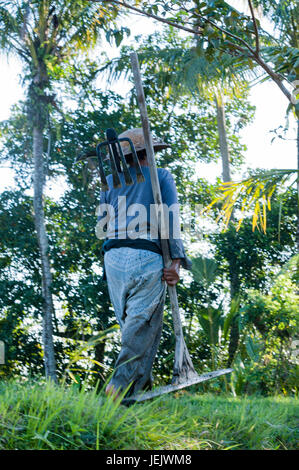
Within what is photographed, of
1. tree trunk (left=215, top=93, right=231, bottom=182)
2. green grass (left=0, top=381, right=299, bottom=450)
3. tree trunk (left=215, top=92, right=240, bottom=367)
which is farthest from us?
tree trunk (left=215, top=93, right=231, bottom=182)

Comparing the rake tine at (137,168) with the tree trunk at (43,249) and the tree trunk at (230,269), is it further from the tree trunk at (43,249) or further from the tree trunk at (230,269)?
the tree trunk at (43,249)

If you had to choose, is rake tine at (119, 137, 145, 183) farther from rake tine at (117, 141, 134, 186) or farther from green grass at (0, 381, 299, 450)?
green grass at (0, 381, 299, 450)

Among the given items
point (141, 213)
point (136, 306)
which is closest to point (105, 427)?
point (136, 306)

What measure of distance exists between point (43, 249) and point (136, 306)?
7.78 m

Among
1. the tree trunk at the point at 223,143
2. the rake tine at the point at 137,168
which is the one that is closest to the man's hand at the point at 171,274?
the rake tine at the point at 137,168

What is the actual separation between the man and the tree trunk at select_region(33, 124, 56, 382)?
7.03 m

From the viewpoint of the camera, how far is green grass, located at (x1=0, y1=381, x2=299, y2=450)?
234 centimetres

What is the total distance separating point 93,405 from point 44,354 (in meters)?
8.46

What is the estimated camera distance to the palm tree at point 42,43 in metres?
11.5

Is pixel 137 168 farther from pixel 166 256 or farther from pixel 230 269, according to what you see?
pixel 230 269

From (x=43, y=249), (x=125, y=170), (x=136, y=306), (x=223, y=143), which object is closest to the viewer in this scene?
(x=136, y=306)

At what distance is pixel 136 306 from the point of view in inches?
143

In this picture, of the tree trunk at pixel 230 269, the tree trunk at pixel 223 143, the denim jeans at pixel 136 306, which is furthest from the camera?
the tree trunk at pixel 223 143

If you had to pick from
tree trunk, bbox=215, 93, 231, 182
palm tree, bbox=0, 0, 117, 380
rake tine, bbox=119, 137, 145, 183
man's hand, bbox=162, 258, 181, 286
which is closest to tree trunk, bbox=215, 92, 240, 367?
tree trunk, bbox=215, 93, 231, 182
